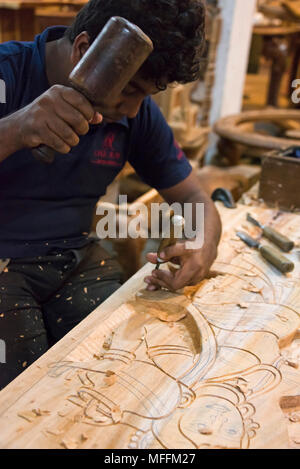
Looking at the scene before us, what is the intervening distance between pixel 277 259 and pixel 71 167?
89 centimetres

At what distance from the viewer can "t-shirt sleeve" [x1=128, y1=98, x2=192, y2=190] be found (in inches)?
80.0

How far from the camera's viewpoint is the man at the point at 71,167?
1.37 m

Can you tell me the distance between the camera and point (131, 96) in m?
1.52

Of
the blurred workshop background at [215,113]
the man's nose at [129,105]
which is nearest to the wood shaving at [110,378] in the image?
the man's nose at [129,105]

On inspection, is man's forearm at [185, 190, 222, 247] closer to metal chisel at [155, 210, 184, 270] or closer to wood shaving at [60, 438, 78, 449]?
metal chisel at [155, 210, 184, 270]

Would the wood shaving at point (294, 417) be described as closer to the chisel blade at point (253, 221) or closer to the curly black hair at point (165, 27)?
the curly black hair at point (165, 27)

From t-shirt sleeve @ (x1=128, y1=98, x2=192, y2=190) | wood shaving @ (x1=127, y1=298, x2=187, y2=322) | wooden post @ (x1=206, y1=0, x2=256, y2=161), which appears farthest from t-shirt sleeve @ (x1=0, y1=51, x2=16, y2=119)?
wooden post @ (x1=206, y1=0, x2=256, y2=161)

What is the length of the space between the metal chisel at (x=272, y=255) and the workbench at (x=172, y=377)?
74mm

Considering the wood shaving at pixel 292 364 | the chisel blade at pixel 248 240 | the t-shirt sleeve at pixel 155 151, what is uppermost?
the t-shirt sleeve at pixel 155 151

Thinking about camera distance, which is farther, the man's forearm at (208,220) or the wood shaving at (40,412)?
the man's forearm at (208,220)

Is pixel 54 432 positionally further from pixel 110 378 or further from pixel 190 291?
pixel 190 291

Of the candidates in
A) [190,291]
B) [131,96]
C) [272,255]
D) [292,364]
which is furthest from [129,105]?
[292,364]

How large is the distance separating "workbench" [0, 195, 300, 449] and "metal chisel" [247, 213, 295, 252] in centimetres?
26
